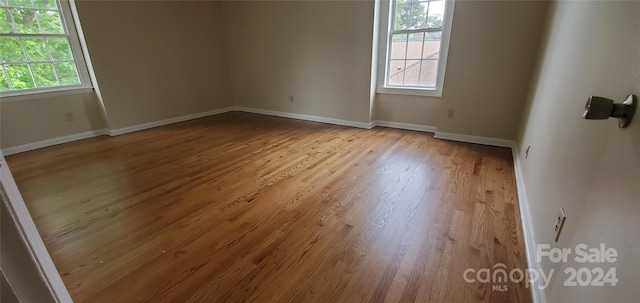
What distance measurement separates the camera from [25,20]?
3.09 metres

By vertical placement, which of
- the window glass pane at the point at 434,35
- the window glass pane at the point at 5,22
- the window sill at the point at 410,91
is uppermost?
the window glass pane at the point at 5,22

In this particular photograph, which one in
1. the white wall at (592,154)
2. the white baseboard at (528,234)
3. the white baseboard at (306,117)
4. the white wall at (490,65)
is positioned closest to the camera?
the white wall at (592,154)

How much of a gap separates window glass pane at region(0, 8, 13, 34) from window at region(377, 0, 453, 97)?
4.38m

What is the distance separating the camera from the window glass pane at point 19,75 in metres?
3.09

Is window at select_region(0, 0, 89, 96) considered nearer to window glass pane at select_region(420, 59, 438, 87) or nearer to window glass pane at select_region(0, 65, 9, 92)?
window glass pane at select_region(0, 65, 9, 92)

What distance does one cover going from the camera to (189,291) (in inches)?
50.7

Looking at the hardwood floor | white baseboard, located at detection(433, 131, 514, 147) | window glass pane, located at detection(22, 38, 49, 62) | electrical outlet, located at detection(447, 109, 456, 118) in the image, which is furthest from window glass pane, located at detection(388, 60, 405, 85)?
window glass pane, located at detection(22, 38, 49, 62)

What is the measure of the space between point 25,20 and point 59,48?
37cm

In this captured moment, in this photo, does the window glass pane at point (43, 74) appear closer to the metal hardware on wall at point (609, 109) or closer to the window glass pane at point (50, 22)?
the window glass pane at point (50, 22)

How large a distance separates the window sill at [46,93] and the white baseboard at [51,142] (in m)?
0.53

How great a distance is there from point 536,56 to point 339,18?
2392 millimetres

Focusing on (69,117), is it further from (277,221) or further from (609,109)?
(609,109)

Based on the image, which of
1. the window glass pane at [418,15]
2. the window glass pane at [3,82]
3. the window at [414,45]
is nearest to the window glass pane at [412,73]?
the window at [414,45]

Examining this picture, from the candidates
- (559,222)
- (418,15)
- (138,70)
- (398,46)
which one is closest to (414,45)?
(398,46)
